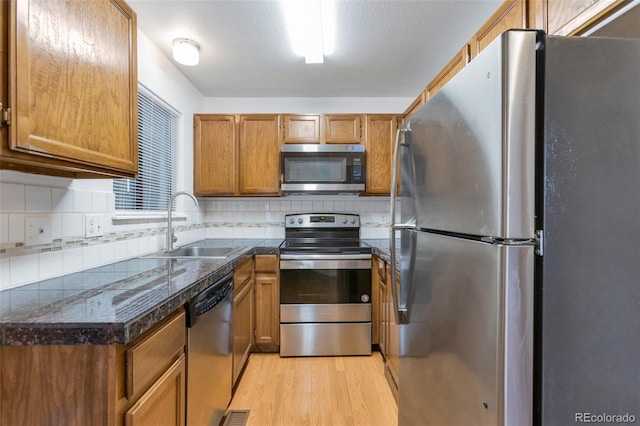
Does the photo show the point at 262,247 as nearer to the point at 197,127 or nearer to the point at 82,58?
the point at 197,127

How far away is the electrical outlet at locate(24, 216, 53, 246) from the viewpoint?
1188mm

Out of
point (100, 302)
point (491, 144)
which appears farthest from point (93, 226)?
point (491, 144)

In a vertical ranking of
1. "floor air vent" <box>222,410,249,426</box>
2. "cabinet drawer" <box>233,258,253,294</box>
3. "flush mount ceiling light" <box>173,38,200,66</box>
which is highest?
"flush mount ceiling light" <box>173,38,200,66</box>

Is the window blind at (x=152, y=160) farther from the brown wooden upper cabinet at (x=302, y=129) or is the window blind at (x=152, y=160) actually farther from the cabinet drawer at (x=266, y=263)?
the brown wooden upper cabinet at (x=302, y=129)

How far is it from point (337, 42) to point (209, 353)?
206cm

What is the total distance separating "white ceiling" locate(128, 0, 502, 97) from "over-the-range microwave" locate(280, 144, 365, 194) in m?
0.62

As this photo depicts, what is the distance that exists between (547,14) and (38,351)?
1901 millimetres

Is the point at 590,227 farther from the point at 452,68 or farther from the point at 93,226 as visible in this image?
the point at 93,226

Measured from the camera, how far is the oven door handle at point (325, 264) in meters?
2.49

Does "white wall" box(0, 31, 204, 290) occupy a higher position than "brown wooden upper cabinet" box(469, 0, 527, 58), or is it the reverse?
"brown wooden upper cabinet" box(469, 0, 527, 58)

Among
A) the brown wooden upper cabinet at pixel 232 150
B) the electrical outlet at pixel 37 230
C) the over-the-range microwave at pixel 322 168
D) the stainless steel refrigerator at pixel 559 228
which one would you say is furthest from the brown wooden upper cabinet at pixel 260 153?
the stainless steel refrigerator at pixel 559 228

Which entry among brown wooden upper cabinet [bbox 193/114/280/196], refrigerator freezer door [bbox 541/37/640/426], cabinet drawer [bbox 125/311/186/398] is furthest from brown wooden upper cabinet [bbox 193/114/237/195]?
refrigerator freezer door [bbox 541/37/640/426]

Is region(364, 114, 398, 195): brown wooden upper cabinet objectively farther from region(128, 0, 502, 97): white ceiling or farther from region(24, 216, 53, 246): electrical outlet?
region(24, 216, 53, 246): electrical outlet

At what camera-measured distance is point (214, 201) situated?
124 inches
